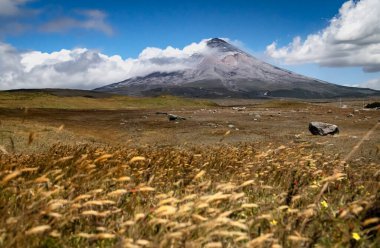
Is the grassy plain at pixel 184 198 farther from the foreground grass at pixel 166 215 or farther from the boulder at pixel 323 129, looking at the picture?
the boulder at pixel 323 129

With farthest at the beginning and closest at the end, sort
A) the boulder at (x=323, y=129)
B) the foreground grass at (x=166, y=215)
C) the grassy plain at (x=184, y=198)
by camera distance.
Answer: the boulder at (x=323, y=129) < the grassy plain at (x=184, y=198) < the foreground grass at (x=166, y=215)

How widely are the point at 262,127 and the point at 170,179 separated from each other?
121ft

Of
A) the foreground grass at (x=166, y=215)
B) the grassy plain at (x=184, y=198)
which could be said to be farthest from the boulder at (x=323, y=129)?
the foreground grass at (x=166, y=215)

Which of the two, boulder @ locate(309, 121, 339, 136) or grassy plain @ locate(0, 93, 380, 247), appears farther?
boulder @ locate(309, 121, 339, 136)

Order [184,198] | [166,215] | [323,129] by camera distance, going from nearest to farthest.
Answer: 1. [184,198]
2. [166,215]
3. [323,129]

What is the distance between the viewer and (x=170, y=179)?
26.3 feet

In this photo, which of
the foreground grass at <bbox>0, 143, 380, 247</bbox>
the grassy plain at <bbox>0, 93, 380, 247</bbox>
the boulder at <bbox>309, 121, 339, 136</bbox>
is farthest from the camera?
the boulder at <bbox>309, 121, 339, 136</bbox>

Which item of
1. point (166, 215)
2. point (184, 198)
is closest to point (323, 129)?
point (166, 215)

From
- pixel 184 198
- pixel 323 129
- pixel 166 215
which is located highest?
pixel 184 198

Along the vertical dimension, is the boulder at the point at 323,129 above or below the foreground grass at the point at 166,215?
below

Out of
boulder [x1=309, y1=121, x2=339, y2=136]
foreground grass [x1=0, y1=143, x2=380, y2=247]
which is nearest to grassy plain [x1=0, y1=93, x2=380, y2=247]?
foreground grass [x1=0, y1=143, x2=380, y2=247]

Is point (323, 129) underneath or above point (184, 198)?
underneath

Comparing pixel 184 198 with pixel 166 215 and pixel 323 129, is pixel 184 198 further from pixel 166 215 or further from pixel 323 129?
pixel 323 129

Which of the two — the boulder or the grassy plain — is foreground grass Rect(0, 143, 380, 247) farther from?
the boulder
